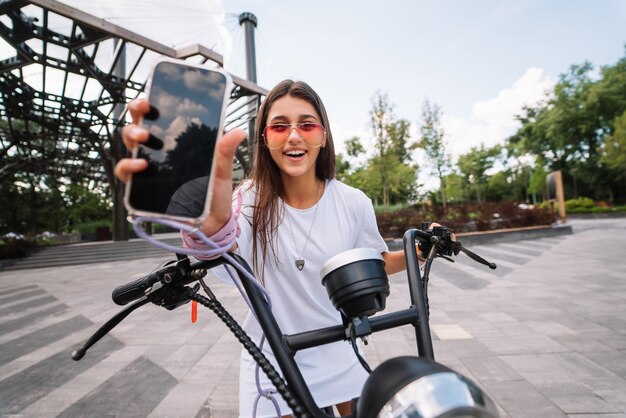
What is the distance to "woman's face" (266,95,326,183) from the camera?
43.9 inches

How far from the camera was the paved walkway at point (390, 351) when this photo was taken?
2.56 metres

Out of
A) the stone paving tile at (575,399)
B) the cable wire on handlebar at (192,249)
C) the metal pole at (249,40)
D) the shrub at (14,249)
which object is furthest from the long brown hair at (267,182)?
the metal pole at (249,40)

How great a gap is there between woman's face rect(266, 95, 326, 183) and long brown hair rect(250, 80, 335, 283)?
0.04 meters

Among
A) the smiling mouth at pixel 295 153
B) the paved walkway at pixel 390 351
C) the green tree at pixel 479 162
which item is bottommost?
the paved walkway at pixel 390 351

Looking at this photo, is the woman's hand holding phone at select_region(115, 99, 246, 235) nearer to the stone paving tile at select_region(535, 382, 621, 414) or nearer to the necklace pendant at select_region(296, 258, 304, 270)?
the necklace pendant at select_region(296, 258, 304, 270)

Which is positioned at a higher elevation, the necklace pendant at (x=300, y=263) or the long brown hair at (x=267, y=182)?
the long brown hair at (x=267, y=182)

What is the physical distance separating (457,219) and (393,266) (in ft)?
42.9

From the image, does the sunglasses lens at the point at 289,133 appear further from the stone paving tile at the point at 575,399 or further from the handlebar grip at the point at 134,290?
the stone paving tile at the point at 575,399

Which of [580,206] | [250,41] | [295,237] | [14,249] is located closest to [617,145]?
[580,206]

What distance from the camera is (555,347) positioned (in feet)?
10.8

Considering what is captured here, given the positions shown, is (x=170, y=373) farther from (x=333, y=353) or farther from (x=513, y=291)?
(x=513, y=291)

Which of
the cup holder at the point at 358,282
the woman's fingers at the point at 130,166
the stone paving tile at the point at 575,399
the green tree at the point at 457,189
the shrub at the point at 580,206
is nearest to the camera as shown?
the woman's fingers at the point at 130,166

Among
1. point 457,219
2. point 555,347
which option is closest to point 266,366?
point 555,347

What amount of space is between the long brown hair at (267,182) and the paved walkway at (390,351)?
1870 mm
